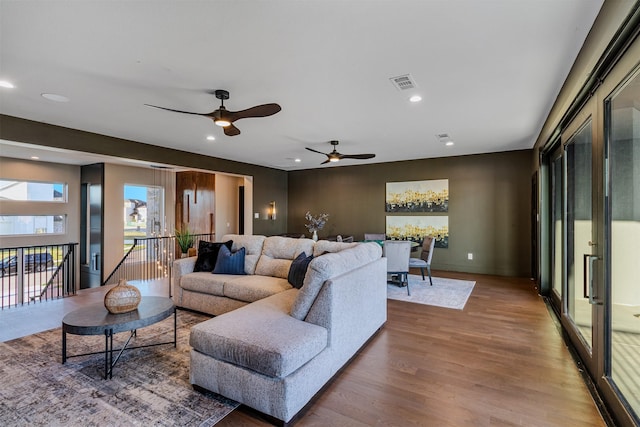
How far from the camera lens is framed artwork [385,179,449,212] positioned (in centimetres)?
686

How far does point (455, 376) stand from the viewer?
247 centimetres

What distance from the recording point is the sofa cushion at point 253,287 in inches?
135

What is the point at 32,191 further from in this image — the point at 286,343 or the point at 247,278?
the point at 286,343

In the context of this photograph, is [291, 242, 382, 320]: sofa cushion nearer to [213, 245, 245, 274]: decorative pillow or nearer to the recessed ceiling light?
[213, 245, 245, 274]: decorative pillow

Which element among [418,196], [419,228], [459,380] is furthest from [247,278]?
[418,196]

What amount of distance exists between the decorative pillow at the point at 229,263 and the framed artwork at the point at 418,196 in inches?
174

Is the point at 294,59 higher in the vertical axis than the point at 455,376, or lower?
higher

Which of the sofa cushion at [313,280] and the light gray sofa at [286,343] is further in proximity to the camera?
the sofa cushion at [313,280]

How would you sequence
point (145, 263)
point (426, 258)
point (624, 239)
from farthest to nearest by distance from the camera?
point (145, 263) → point (426, 258) → point (624, 239)

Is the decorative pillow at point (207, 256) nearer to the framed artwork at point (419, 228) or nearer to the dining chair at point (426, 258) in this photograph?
→ the dining chair at point (426, 258)

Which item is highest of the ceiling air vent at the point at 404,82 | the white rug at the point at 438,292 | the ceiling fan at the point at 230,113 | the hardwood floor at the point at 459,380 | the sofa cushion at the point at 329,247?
the ceiling air vent at the point at 404,82

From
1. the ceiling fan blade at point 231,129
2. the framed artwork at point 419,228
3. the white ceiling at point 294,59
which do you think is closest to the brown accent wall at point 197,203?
the white ceiling at point 294,59

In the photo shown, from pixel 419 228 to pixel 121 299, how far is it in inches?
236

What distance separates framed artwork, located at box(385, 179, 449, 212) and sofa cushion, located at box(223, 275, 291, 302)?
439 centimetres
